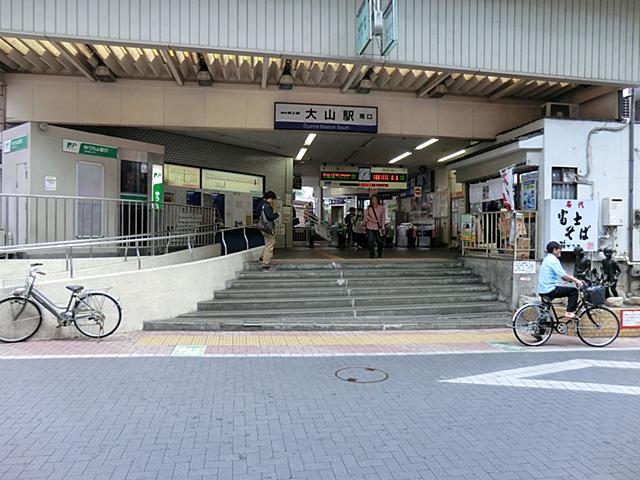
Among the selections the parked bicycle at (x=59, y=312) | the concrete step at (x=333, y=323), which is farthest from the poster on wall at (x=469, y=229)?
the parked bicycle at (x=59, y=312)

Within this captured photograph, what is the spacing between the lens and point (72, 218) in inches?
363

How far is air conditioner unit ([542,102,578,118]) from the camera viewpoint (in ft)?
40.3

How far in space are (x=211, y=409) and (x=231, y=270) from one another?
6.20m

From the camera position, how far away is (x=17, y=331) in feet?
24.4

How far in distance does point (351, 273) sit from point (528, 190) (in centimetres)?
459

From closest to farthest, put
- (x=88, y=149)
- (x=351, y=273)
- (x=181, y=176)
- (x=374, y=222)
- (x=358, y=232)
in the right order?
(x=88, y=149), (x=351, y=273), (x=374, y=222), (x=181, y=176), (x=358, y=232)

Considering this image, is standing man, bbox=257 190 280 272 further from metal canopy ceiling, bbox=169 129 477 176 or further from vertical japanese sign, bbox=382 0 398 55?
vertical japanese sign, bbox=382 0 398 55

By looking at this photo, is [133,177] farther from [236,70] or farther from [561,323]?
[561,323]

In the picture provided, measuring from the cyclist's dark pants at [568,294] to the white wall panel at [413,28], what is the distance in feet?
15.5

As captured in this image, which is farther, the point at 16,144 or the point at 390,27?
the point at 16,144

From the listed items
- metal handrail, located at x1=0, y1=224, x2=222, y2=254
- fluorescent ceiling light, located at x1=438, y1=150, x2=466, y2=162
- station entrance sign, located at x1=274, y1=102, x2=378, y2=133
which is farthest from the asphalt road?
fluorescent ceiling light, located at x1=438, y1=150, x2=466, y2=162

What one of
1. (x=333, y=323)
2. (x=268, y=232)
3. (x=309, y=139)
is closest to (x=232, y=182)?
(x=309, y=139)

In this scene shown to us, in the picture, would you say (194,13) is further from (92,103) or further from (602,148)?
(602,148)

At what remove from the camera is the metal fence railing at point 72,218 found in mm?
8719
